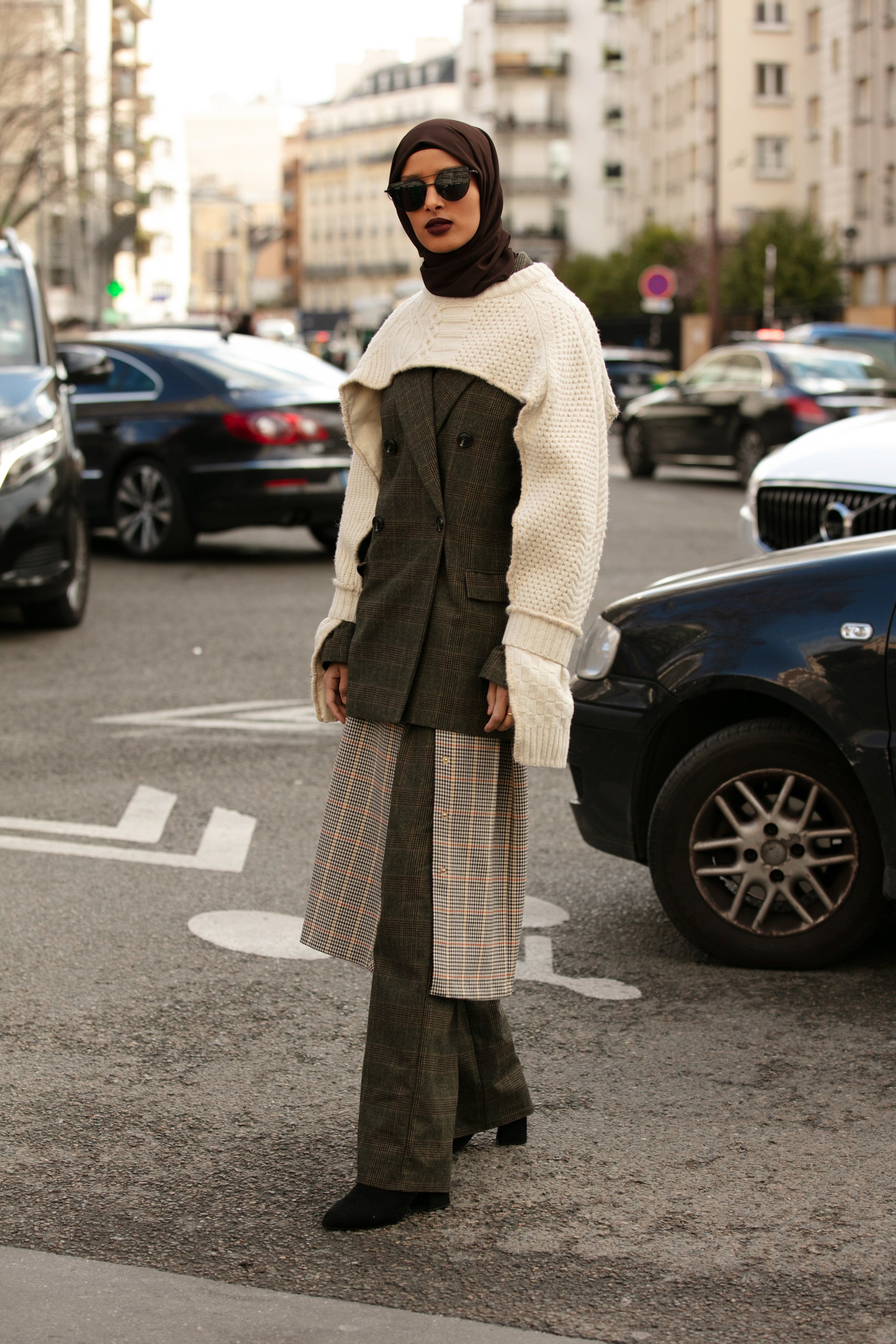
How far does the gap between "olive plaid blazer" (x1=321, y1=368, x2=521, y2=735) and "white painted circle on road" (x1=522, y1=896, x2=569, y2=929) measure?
208 centimetres

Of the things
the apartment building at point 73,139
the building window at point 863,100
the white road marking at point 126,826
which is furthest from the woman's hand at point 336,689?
the building window at point 863,100

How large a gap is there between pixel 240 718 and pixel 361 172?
143 m

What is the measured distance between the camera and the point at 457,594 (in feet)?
11.3

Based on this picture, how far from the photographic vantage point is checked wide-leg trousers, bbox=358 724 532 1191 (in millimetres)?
3463

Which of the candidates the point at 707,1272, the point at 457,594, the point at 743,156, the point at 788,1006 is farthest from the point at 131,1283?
the point at 743,156

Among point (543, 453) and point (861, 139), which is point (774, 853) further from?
point (861, 139)

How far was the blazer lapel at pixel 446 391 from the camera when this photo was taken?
344 centimetres

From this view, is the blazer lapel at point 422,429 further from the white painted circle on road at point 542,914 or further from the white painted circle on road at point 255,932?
the white painted circle on road at point 542,914

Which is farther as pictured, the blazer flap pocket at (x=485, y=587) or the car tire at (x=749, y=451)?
the car tire at (x=749, y=451)

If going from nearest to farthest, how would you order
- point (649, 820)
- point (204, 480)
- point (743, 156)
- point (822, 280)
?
point (649, 820)
point (204, 480)
point (822, 280)
point (743, 156)

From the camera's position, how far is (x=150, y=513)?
579 inches

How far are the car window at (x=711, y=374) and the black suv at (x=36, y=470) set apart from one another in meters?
12.9

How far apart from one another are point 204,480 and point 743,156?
56999mm

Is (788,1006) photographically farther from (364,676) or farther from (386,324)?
(386,324)
